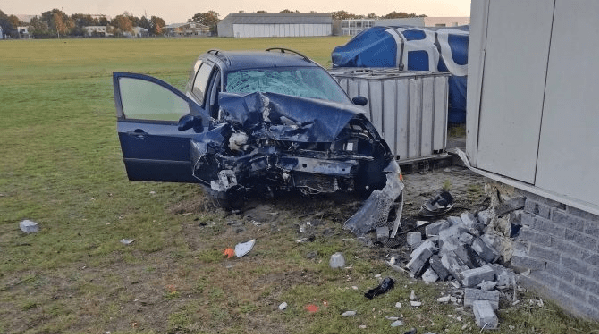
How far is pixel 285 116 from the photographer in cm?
604

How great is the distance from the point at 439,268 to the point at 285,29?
345 feet

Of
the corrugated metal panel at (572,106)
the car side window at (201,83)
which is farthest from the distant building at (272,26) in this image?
the corrugated metal panel at (572,106)

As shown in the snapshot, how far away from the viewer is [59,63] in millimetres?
36375

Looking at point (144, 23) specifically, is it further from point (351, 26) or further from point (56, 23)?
point (351, 26)

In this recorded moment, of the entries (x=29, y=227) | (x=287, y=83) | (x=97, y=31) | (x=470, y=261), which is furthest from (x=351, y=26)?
(x=470, y=261)

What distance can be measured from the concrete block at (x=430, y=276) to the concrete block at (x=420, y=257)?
80 mm

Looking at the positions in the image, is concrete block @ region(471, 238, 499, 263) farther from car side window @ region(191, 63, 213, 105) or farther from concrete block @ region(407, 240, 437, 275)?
car side window @ region(191, 63, 213, 105)

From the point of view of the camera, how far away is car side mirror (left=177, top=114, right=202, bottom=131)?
626cm

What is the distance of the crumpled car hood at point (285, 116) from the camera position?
5.81m

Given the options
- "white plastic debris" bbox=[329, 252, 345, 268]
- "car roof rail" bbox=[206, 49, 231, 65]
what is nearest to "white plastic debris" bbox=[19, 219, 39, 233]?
"car roof rail" bbox=[206, 49, 231, 65]

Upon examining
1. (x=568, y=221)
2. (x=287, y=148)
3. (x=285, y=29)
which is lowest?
(x=568, y=221)

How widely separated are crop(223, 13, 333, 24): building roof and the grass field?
343 ft

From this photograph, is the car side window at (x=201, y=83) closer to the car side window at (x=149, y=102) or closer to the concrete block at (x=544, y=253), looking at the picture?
the car side window at (x=149, y=102)

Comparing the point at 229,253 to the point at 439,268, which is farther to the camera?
the point at 229,253
